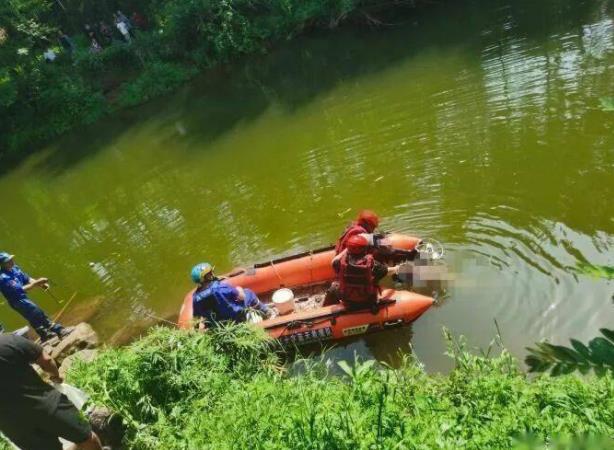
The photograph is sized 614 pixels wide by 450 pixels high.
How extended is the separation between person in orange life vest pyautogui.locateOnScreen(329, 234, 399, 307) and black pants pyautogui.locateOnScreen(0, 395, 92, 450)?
2916 millimetres

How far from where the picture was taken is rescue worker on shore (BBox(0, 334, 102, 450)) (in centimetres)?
333

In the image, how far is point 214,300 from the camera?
17.8 feet

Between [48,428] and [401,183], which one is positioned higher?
[48,428]

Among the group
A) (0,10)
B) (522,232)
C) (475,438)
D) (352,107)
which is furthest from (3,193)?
(475,438)

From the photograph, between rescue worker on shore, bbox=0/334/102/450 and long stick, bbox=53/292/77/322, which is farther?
long stick, bbox=53/292/77/322

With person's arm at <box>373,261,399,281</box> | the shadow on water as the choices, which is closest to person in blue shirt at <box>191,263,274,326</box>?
person's arm at <box>373,261,399,281</box>

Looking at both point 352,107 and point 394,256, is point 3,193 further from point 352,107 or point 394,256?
point 394,256

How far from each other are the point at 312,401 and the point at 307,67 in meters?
14.5

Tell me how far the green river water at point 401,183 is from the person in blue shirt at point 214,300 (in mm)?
1434

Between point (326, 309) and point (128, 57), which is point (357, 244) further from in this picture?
point (128, 57)

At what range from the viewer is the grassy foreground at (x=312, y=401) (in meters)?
3.01

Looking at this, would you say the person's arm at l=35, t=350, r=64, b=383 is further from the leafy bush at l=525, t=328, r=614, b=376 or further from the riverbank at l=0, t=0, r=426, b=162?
the riverbank at l=0, t=0, r=426, b=162

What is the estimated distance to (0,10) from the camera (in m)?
19.7

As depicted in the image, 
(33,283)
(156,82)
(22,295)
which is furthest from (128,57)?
(22,295)
